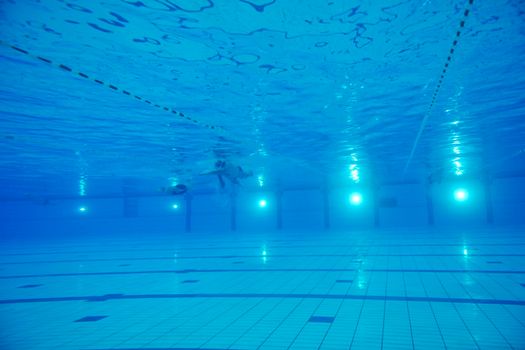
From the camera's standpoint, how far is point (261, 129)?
9219 millimetres

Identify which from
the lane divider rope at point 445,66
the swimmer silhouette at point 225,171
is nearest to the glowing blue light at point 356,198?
the lane divider rope at point 445,66

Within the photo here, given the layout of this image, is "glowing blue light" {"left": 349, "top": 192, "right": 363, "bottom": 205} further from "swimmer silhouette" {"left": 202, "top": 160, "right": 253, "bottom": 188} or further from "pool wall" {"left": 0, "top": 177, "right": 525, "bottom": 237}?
"swimmer silhouette" {"left": 202, "top": 160, "right": 253, "bottom": 188}

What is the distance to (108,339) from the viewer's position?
460cm

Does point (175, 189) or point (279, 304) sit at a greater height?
point (175, 189)

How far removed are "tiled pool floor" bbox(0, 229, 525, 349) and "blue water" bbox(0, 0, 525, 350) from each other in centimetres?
4

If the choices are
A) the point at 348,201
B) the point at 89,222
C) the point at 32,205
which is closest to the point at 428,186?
the point at 348,201

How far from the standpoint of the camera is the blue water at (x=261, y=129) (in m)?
4.13

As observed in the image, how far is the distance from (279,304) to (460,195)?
24874 millimetres

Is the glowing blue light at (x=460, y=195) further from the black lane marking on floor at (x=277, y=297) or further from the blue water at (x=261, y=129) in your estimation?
the black lane marking on floor at (x=277, y=297)

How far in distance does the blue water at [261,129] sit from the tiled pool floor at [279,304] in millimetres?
44

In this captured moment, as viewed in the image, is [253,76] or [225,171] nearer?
[253,76]

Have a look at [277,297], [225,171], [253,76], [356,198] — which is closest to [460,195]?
[356,198]

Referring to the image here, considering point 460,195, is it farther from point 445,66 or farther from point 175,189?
point 445,66

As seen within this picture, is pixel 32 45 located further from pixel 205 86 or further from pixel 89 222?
pixel 89 222
